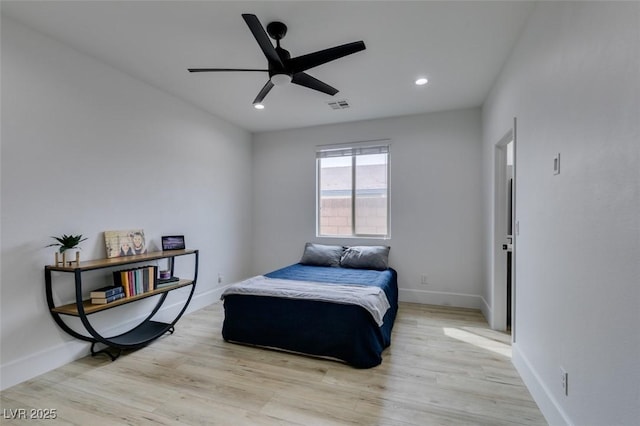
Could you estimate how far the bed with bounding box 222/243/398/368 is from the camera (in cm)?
241

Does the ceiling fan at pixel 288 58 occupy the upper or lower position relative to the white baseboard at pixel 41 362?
upper

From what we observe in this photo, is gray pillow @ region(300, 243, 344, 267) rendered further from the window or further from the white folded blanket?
the white folded blanket

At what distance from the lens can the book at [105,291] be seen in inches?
95.4

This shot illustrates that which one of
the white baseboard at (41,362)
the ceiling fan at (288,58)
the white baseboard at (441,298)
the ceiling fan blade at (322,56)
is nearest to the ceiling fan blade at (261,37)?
the ceiling fan at (288,58)

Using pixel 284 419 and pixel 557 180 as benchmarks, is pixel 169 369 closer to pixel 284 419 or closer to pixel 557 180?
pixel 284 419

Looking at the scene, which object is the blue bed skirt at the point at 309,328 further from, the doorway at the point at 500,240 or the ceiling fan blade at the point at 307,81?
the ceiling fan blade at the point at 307,81

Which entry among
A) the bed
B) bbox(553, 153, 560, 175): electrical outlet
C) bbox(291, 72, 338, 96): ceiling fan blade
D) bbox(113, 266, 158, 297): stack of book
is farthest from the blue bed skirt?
bbox(291, 72, 338, 96): ceiling fan blade

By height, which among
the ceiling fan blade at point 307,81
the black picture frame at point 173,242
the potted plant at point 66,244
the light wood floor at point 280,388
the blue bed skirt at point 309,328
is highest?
the ceiling fan blade at point 307,81

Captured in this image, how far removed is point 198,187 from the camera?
12.7 ft

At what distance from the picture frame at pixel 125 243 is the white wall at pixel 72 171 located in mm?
86

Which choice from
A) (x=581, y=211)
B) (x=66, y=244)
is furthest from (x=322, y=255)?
(x=581, y=211)

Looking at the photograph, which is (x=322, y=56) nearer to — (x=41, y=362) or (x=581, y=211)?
(x=581, y=211)

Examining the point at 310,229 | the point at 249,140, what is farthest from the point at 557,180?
the point at 249,140

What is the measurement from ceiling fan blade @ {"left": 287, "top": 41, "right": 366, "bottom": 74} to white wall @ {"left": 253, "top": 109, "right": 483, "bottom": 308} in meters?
2.38
